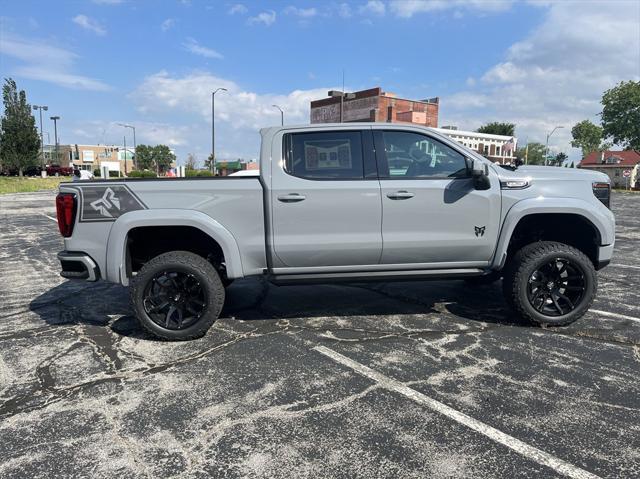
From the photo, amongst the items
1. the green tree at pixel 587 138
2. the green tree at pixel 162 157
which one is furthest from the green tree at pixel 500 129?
the green tree at pixel 162 157

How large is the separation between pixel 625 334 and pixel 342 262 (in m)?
2.84

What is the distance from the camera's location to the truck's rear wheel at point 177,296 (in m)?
4.27

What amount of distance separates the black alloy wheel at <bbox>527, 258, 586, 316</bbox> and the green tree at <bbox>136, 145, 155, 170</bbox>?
10711 cm

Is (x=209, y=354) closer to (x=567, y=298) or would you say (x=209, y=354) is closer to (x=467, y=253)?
(x=467, y=253)

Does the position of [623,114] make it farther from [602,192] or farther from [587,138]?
[602,192]

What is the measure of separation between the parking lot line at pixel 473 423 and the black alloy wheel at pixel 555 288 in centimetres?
197

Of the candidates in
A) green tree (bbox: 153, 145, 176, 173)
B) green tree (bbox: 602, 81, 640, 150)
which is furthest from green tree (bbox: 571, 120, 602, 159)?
green tree (bbox: 153, 145, 176, 173)

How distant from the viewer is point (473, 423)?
9.72ft

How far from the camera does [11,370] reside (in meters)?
3.79

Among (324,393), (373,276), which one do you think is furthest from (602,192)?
(324,393)

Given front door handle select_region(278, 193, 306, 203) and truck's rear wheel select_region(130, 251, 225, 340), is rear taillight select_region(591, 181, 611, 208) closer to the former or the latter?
front door handle select_region(278, 193, 306, 203)

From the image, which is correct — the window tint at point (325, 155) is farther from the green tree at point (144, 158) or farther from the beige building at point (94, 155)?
the beige building at point (94, 155)

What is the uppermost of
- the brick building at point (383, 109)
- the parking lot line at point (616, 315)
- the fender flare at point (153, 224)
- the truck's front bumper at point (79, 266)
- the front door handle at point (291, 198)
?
the brick building at point (383, 109)

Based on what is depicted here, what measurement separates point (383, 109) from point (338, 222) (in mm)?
59764
